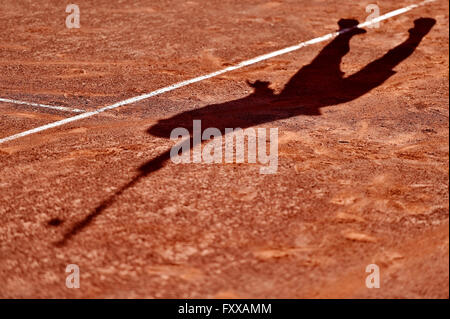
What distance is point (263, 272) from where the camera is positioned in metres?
3.94

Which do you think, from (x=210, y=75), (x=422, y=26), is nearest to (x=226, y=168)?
(x=210, y=75)

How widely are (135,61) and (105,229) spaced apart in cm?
405

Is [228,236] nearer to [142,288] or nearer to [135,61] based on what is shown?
[142,288]

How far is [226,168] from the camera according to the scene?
518 cm

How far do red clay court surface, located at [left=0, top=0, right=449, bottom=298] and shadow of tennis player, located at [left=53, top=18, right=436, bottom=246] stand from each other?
0.03 metres

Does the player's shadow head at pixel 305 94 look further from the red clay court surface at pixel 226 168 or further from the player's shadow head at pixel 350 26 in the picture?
the player's shadow head at pixel 350 26

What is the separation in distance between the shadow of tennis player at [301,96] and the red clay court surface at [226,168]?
0.03m

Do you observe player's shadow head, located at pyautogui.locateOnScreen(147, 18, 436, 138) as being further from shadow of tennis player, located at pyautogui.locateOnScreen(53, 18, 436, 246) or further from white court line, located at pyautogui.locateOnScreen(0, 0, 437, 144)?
white court line, located at pyautogui.locateOnScreen(0, 0, 437, 144)

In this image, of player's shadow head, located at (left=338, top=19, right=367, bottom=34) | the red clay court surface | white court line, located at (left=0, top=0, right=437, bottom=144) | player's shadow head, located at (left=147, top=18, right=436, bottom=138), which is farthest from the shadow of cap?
player's shadow head, located at (left=338, top=19, right=367, bottom=34)

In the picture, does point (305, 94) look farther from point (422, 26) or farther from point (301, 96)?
point (422, 26)

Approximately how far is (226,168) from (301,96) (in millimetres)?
2165

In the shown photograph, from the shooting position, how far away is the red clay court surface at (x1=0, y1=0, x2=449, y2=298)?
13.0 ft

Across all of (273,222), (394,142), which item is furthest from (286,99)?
(273,222)

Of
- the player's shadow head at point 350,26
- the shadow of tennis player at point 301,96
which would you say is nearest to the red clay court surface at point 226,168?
the shadow of tennis player at point 301,96
